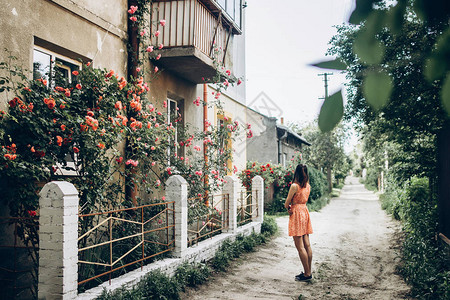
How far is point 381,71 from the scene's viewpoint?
0.95 meters

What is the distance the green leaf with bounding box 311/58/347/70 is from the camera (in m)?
1.01

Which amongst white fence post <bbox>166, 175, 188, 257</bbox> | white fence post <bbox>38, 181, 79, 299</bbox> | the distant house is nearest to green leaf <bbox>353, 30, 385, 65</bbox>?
white fence post <bbox>38, 181, 79, 299</bbox>

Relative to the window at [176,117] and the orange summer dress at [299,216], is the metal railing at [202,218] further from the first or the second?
the orange summer dress at [299,216]

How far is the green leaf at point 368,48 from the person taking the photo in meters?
0.97

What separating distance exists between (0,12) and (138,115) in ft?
7.31

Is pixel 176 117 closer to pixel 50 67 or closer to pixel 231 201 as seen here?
pixel 231 201

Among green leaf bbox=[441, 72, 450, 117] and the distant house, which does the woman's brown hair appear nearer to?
green leaf bbox=[441, 72, 450, 117]

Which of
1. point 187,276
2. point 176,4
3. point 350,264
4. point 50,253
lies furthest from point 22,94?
point 350,264

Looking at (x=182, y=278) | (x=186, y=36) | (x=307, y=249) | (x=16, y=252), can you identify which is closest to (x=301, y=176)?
(x=307, y=249)

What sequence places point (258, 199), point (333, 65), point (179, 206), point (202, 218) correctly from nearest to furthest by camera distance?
point (333, 65), point (179, 206), point (202, 218), point (258, 199)

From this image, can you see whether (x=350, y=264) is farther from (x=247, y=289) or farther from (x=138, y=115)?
(x=138, y=115)

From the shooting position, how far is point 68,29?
16.3 ft

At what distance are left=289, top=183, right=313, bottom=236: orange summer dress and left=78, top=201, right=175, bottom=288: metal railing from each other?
74.9 inches

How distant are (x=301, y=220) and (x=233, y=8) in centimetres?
567
